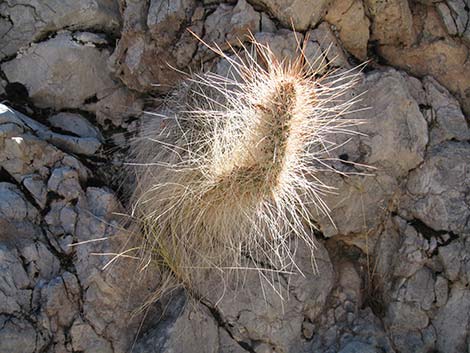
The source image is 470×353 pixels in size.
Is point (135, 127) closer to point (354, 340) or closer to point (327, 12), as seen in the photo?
point (327, 12)

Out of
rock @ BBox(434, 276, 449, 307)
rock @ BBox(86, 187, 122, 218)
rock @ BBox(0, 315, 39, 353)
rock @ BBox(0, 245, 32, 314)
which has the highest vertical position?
rock @ BBox(86, 187, 122, 218)

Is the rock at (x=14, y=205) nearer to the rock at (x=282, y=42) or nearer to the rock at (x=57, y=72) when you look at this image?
the rock at (x=57, y=72)

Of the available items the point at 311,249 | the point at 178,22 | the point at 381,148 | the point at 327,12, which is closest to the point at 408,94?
the point at 381,148

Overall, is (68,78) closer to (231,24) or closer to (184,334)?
(231,24)

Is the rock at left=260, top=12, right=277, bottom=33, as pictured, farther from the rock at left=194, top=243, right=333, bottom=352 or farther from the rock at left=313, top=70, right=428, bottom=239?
the rock at left=194, top=243, right=333, bottom=352

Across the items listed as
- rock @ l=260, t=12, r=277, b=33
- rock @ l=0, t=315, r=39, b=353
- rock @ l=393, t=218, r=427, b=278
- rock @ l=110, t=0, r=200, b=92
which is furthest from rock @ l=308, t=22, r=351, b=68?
rock @ l=0, t=315, r=39, b=353

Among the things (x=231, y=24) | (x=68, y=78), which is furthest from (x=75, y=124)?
(x=231, y=24)
